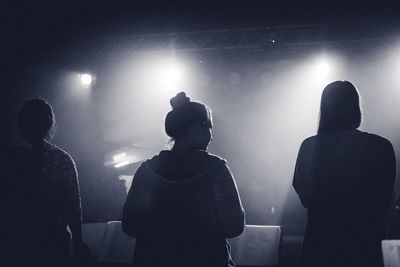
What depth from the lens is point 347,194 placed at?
66.2 inches

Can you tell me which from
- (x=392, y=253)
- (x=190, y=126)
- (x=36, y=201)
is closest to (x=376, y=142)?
(x=190, y=126)

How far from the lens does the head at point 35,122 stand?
6.82ft

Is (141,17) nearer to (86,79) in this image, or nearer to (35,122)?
(86,79)

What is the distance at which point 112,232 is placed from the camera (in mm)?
3273

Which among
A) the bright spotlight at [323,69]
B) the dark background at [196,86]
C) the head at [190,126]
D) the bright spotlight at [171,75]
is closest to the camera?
the head at [190,126]

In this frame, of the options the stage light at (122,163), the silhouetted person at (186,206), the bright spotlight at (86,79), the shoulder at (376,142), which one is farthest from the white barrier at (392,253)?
the bright spotlight at (86,79)

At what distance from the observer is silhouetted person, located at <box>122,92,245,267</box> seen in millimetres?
1486

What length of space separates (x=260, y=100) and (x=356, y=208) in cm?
745

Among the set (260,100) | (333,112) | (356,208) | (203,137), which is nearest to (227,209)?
(203,137)

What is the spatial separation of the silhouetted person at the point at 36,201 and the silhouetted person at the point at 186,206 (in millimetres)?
633

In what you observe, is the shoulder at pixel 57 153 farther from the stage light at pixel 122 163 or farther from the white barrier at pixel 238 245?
the stage light at pixel 122 163

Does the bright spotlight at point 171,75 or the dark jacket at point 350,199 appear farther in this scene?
the bright spotlight at point 171,75

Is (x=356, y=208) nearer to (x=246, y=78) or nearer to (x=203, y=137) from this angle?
(x=203, y=137)

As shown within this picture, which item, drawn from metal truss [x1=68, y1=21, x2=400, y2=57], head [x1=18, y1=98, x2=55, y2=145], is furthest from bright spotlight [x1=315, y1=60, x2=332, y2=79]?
head [x1=18, y1=98, x2=55, y2=145]
